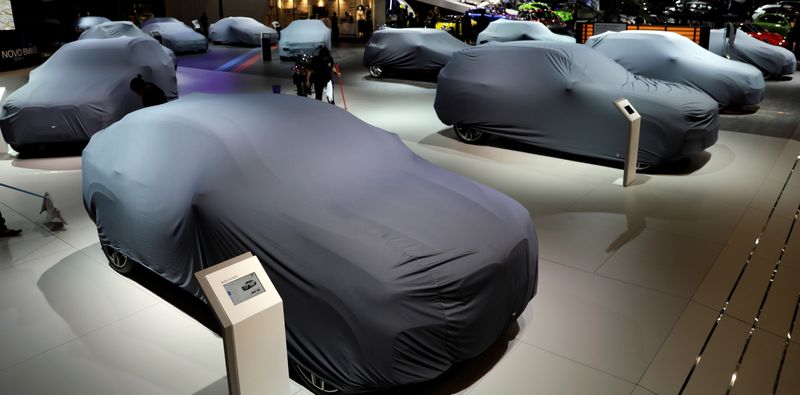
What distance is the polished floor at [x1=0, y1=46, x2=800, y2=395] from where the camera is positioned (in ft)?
12.2

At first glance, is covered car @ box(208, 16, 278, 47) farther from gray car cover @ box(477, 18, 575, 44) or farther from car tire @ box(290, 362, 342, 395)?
car tire @ box(290, 362, 342, 395)

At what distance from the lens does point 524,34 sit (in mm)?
18125

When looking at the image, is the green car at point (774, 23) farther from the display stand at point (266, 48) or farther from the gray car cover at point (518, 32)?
the display stand at point (266, 48)

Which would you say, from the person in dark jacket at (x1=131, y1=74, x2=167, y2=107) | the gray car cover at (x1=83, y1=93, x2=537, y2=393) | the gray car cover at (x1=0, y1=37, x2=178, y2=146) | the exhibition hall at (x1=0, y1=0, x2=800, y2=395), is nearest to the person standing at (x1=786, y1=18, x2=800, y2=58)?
the exhibition hall at (x1=0, y1=0, x2=800, y2=395)

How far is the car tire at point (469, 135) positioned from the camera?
9.21m

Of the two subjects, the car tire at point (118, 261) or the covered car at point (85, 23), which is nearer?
the car tire at point (118, 261)

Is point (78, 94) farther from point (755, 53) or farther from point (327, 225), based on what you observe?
point (755, 53)

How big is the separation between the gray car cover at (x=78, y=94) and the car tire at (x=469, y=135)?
5.01 metres

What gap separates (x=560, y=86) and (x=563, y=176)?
127 cm

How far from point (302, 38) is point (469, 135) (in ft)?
41.7

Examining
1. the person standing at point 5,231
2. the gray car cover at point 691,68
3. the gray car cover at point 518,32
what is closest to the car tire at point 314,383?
the person standing at point 5,231

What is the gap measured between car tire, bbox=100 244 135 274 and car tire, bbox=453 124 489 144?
18.2ft

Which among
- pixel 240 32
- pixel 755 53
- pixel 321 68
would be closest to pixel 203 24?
pixel 240 32

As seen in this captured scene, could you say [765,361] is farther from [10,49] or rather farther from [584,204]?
[10,49]
